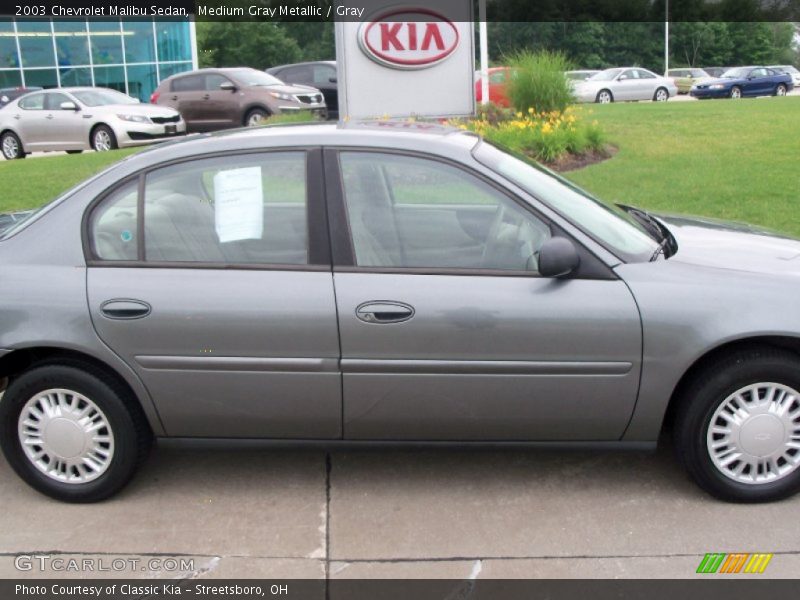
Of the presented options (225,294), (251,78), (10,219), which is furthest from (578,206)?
(251,78)

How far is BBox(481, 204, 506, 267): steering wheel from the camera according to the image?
3.88 meters

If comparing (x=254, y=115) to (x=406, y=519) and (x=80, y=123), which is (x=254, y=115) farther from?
(x=406, y=519)

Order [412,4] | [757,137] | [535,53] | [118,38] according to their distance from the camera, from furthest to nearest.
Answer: [118,38] → [535,53] → [757,137] → [412,4]

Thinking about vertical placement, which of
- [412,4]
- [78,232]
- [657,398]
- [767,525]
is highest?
[412,4]

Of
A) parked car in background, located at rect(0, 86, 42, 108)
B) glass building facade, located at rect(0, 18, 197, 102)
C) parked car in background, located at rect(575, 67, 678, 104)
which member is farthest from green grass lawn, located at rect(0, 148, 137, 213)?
glass building facade, located at rect(0, 18, 197, 102)

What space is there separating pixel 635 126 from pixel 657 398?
1216cm

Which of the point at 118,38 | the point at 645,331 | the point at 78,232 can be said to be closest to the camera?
the point at 645,331

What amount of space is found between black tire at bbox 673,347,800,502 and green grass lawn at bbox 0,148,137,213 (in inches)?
272

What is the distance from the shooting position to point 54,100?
17.7m

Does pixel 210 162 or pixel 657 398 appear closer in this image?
pixel 657 398

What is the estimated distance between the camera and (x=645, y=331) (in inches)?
146

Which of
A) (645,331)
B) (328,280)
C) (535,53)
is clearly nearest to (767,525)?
(645,331)

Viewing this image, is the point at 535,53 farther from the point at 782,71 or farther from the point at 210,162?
the point at 782,71
